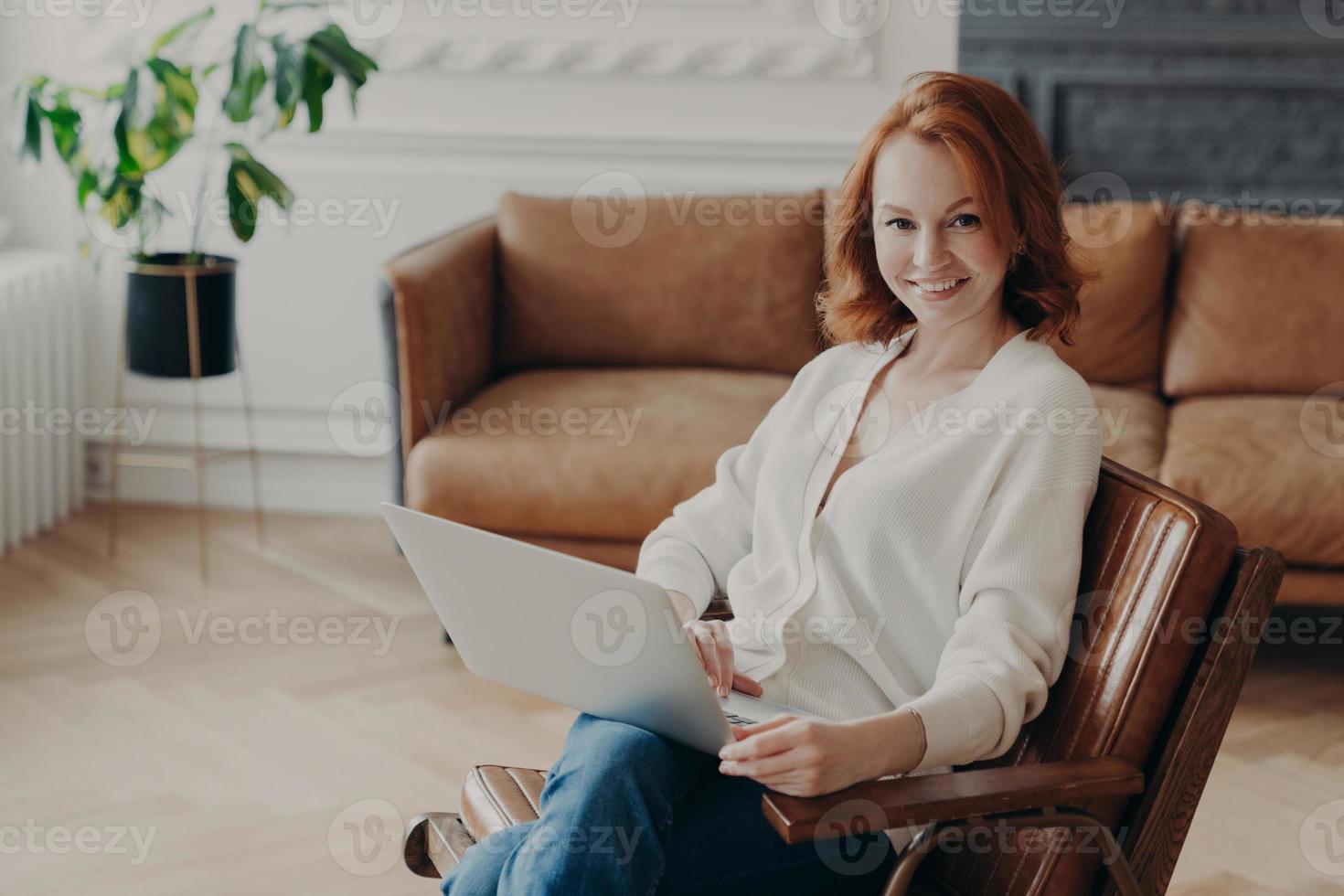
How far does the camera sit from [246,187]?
3.29 metres

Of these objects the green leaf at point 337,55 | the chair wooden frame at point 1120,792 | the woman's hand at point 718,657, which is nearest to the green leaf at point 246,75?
the green leaf at point 337,55

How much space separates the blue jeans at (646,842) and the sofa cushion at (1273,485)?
1.55 metres

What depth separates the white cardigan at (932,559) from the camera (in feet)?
4.63

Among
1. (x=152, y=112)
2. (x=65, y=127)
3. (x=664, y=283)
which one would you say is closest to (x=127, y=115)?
(x=152, y=112)

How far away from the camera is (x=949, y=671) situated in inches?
55.4

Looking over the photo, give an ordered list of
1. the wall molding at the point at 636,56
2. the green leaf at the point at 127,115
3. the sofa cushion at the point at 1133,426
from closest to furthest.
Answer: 1. the sofa cushion at the point at 1133,426
2. the green leaf at the point at 127,115
3. the wall molding at the point at 636,56

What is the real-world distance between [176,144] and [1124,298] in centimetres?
217

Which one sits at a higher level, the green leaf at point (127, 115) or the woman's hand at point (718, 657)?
the green leaf at point (127, 115)

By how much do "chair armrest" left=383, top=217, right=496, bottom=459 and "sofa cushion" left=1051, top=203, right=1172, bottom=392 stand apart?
134cm

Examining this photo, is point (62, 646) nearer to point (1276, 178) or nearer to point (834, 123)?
point (834, 123)

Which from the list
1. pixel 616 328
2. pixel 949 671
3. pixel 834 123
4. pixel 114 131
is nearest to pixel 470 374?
pixel 616 328

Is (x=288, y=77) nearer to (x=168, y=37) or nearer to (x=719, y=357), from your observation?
(x=168, y=37)

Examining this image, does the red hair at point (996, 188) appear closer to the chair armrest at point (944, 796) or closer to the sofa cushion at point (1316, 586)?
the chair armrest at point (944, 796)

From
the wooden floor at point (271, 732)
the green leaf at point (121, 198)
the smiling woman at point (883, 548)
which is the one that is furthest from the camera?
the green leaf at point (121, 198)
